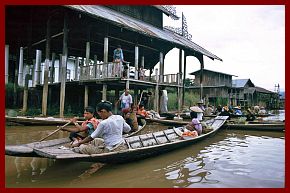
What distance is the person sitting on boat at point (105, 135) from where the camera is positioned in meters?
4.42

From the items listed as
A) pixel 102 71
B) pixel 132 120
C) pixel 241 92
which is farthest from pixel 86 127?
pixel 241 92

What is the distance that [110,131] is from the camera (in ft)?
15.1

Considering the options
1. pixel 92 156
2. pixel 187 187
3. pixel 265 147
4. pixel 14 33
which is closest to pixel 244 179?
pixel 187 187

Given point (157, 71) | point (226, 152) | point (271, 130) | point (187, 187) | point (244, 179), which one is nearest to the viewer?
point (187, 187)

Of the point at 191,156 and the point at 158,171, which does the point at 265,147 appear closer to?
the point at 191,156

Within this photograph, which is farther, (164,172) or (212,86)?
(212,86)

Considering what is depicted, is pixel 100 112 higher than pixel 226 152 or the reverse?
higher

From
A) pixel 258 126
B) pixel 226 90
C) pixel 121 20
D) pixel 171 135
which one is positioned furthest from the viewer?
pixel 226 90

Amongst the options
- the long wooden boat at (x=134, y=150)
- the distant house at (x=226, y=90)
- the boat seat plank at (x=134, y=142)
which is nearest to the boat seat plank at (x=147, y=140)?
the long wooden boat at (x=134, y=150)

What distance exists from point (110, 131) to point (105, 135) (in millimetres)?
129

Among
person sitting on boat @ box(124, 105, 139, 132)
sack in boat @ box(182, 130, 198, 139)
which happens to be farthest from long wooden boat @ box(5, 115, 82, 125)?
sack in boat @ box(182, 130, 198, 139)

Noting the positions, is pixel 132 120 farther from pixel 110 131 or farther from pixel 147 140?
pixel 110 131

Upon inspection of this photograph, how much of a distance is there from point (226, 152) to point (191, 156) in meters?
1.15

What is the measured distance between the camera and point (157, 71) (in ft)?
47.2
